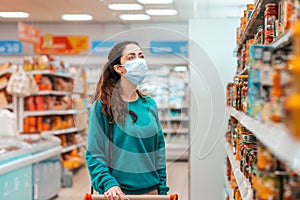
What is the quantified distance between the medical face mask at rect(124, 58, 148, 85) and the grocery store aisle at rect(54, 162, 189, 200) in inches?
140

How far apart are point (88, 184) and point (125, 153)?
625 centimetres

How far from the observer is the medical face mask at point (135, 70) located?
3148mm

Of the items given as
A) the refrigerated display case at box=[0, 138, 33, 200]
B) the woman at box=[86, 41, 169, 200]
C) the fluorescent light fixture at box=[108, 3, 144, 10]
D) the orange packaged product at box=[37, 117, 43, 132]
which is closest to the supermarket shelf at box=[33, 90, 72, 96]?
the orange packaged product at box=[37, 117, 43, 132]

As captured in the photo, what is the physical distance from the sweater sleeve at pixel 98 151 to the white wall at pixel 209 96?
3.55 m

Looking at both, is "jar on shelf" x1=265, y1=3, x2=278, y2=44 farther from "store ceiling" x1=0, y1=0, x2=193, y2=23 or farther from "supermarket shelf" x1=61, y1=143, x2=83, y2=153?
"store ceiling" x1=0, y1=0, x2=193, y2=23

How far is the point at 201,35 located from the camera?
6.51 meters

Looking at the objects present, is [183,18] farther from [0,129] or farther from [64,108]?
[0,129]

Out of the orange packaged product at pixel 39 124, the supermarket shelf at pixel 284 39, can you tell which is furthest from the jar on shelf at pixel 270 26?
the orange packaged product at pixel 39 124

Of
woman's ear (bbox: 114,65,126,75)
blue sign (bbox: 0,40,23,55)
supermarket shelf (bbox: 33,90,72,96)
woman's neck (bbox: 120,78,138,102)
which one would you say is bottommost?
supermarket shelf (bbox: 33,90,72,96)

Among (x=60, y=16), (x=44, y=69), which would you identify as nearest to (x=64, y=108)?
(x=44, y=69)

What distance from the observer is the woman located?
9.52 feet

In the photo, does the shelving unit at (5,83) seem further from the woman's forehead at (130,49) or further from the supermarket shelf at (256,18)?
the woman's forehead at (130,49)

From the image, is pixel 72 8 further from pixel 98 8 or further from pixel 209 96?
pixel 209 96

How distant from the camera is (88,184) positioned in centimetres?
898
